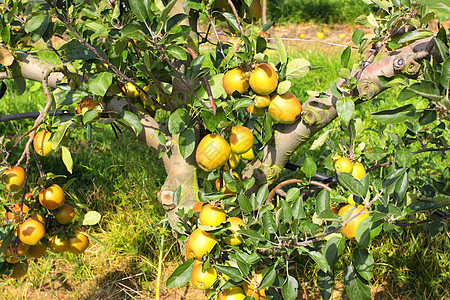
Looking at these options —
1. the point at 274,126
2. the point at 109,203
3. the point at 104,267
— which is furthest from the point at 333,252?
the point at 109,203

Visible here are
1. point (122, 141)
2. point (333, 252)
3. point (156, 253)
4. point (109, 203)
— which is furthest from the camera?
point (122, 141)

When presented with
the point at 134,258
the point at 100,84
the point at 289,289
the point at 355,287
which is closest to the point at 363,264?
the point at 355,287

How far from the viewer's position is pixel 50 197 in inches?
42.9

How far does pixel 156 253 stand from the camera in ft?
5.57

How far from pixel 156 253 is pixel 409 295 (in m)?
1.00

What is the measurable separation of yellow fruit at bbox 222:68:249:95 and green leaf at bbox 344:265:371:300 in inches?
19.7

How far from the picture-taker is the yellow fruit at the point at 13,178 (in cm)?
103

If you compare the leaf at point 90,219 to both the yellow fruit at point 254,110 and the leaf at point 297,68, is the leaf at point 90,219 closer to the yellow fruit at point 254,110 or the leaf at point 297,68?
the yellow fruit at point 254,110

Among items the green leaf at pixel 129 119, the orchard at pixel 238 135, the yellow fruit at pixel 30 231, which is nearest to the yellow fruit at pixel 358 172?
the orchard at pixel 238 135

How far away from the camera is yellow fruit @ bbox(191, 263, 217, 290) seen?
3.12 feet

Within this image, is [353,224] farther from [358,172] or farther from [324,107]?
[324,107]

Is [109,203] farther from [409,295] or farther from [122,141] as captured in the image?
[409,295]

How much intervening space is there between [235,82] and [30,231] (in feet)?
2.11

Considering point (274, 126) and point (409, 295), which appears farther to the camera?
point (409, 295)
